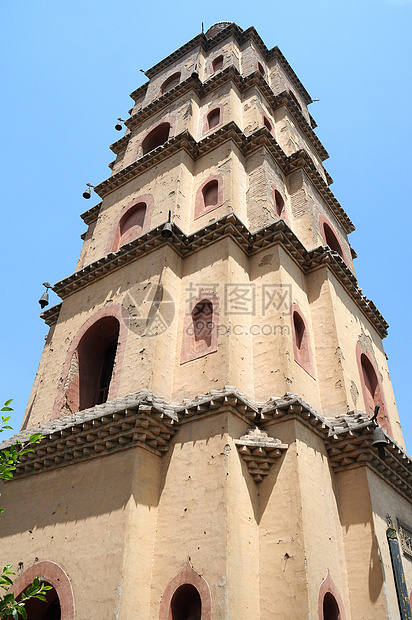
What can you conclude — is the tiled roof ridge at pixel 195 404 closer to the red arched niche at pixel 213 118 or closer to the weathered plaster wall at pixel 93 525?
the weathered plaster wall at pixel 93 525

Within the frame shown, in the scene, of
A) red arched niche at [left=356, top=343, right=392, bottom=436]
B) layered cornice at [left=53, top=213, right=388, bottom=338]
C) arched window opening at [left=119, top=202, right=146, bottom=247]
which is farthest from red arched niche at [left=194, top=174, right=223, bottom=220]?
red arched niche at [left=356, top=343, right=392, bottom=436]

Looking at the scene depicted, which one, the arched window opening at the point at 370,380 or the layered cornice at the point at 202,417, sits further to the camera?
the arched window opening at the point at 370,380

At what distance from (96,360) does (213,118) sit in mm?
10750

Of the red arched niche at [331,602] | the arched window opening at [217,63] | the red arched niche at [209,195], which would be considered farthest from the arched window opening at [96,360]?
the arched window opening at [217,63]

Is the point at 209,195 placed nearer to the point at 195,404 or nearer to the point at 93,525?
the point at 195,404

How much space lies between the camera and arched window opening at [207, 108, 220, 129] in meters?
18.9

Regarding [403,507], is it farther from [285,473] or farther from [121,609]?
[121,609]

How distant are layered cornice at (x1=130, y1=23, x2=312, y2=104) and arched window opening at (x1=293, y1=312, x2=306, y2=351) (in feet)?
56.2

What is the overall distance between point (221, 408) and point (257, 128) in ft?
37.1

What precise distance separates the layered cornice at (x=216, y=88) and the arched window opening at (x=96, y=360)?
454 inches

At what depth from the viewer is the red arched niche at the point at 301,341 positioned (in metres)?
11.9

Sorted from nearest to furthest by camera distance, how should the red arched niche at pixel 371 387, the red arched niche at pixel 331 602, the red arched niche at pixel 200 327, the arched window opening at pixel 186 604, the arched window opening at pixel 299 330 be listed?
the arched window opening at pixel 186 604, the red arched niche at pixel 331 602, the red arched niche at pixel 200 327, the arched window opening at pixel 299 330, the red arched niche at pixel 371 387

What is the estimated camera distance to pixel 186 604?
8.70 m

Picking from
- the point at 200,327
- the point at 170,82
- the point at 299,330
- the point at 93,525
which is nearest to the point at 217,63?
the point at 170,82
